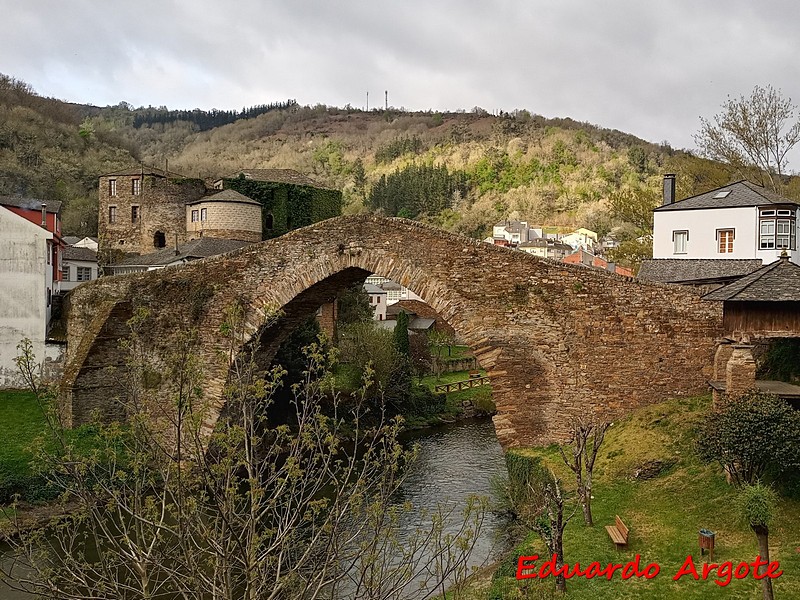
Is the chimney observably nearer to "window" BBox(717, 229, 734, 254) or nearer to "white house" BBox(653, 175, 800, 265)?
"white house" BBox(653, 175, 800, 265)

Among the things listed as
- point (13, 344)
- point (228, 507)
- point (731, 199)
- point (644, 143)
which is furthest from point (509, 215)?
point (228, 507)

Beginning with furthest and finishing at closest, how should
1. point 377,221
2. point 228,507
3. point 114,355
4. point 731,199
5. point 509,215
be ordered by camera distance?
point 509,215
point 731,199
point 114,355
point 377,221
point 228,507

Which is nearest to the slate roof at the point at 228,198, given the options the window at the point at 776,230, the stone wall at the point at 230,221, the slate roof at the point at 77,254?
the stone wall at the point at 230,221

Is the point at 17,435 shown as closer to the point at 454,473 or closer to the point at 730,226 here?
the point at 454,473

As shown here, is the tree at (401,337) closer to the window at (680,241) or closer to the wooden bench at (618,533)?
the window at (680,241)

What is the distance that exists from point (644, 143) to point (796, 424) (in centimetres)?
11241

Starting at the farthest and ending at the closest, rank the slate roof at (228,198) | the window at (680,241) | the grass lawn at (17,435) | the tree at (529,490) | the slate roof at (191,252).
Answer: the slate roof at (228,198)
the slate roof at (191,252)
the window at (680,241)
the grass lawn at (17,435)
the tree at (529,490)

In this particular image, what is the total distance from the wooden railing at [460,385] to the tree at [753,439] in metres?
26.2

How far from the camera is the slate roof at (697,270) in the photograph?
22.8 meters

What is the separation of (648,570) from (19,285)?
69.8 ft

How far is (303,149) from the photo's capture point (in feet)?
422

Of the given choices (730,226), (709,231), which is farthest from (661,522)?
(709,231)

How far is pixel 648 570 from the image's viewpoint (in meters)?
10.7

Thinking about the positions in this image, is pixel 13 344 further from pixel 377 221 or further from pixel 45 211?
pixel 377 221
